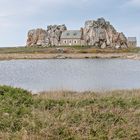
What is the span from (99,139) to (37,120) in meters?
1.96

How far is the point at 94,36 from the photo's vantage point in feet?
484

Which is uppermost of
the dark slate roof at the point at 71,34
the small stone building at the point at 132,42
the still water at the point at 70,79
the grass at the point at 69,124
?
the dark slate roof at the point at 71,34

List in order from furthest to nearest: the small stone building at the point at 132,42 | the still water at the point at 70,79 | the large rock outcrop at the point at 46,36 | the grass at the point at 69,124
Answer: the small stone building at the point at 132,42, the large rock outcrop at the point at 46,36, the still water at the point at 70,79, the grass at the point at 69,124

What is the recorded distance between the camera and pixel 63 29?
15975cm

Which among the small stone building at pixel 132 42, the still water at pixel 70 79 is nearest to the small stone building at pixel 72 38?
the small stone building at pixel 132 42

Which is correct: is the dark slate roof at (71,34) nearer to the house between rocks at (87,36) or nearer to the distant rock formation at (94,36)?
Result: the house between rocks at (87,36)

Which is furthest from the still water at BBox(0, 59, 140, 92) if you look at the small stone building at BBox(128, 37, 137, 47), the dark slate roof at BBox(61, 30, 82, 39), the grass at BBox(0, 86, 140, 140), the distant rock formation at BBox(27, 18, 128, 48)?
the small stone building at BBox(128, 37, 137, 47)

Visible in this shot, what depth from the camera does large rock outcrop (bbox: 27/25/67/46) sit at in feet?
511

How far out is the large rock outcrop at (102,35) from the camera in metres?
148

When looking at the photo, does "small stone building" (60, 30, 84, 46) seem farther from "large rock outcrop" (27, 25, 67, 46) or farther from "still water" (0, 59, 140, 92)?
"still water" (0, 59, 140, 92)

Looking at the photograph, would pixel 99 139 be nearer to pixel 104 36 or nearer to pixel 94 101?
pixel 94 101

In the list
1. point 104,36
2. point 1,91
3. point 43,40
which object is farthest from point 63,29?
point 1,91

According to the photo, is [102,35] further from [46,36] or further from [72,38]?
[46,36]

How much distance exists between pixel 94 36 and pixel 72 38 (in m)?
9.54
